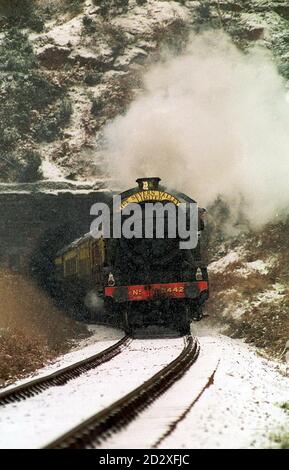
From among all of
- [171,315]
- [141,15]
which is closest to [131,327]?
[171,315]

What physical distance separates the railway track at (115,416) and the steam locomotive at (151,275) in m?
6.69

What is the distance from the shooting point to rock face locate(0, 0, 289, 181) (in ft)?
127

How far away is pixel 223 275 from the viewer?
24.4 meters

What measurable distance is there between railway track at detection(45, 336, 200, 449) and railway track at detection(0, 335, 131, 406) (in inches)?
57.5

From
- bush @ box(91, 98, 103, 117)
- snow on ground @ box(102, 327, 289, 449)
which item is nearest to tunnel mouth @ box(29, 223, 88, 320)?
bush @ box(91, 98, 103, 117)

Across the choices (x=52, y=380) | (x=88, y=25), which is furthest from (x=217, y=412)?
(x=88, y=25)

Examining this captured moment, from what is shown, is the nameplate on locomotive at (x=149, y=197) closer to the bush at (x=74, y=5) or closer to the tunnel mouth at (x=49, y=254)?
the tunnel mouth at (x=49, y=254)

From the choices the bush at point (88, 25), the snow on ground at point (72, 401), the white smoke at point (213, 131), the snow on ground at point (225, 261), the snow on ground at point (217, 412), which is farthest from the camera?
the bush at point (88, 25)

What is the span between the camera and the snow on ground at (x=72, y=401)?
5.42 m

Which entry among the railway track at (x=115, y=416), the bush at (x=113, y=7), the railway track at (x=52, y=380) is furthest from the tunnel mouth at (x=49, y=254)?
the railway track at (x=115, y=416)

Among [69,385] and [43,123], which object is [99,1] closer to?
[43,123]

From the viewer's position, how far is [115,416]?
5773 mm

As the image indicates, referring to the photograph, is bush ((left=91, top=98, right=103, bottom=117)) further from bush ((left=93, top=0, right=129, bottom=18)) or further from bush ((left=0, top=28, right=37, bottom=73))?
bush ((left=93, top=0, right=129, bottom=18))
